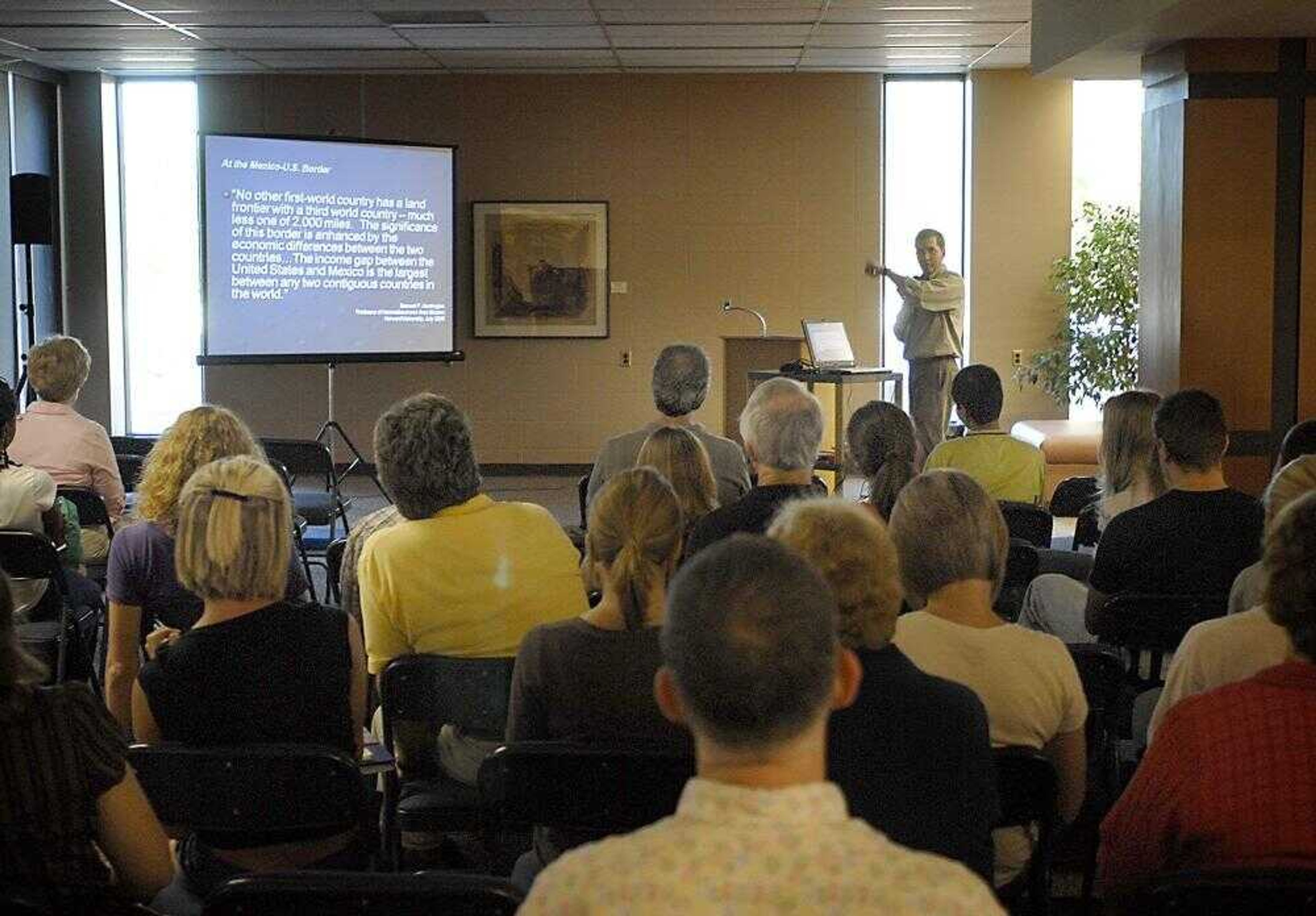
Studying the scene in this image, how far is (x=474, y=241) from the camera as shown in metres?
13.1

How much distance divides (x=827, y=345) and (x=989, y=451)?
4.83m

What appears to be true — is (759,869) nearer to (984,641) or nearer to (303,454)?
(984,641)

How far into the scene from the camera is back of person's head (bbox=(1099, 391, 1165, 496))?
4789 millimetres

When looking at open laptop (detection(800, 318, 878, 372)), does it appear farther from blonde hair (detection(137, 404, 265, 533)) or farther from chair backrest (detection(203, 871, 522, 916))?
chair backrest (detection(203, 871, 522, 916))

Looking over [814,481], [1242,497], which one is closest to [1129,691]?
[1242,497]

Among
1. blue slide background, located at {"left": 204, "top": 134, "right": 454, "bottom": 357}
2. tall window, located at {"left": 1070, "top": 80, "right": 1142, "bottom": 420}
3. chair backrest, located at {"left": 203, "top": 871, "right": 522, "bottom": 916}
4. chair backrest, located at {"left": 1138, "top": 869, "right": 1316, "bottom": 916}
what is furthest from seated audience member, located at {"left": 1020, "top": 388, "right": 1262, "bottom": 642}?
tall window, located at {"left": 1070, "top": 80, "right": 1142, "bottom": 420}

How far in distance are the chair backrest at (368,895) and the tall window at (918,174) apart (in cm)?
1140

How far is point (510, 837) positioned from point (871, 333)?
10395 millimetres

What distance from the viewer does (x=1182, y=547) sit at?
13.3ft

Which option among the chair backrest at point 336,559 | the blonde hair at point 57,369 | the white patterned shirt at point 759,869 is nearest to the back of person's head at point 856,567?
the white patterned shirt at point 759,869

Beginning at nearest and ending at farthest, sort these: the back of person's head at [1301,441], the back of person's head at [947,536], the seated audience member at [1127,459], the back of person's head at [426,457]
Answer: the back of person's head at [947,536] → the back of person's head at [426,457] → the back of person's head at [1301,441] → the seated audience member at [1127,459]

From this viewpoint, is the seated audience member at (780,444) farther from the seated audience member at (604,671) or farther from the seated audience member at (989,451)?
the seated audience member at (604,671)

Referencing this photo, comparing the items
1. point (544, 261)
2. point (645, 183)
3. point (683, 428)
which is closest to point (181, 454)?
point (683, 428)

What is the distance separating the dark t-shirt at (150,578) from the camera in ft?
13.0
